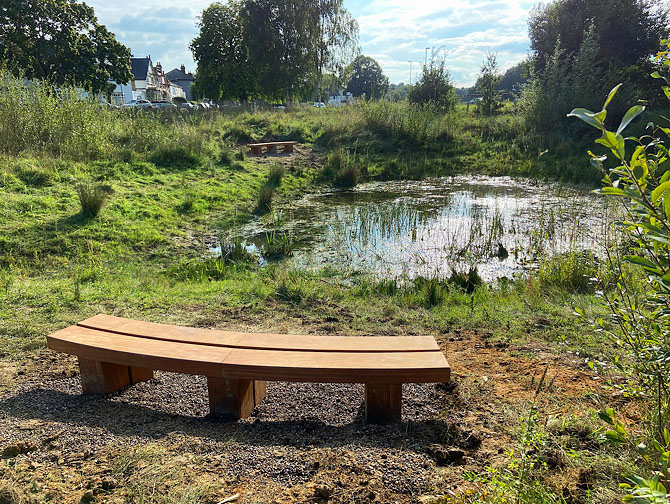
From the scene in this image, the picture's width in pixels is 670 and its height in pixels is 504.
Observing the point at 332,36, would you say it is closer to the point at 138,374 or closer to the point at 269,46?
the point at 269,46

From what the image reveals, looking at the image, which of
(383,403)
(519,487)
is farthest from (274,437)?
(519,487)

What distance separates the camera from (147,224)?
25.1 feet

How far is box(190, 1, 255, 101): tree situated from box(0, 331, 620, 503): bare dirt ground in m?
32.4

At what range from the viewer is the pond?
6.49 meters

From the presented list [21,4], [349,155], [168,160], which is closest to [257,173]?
[168,160]

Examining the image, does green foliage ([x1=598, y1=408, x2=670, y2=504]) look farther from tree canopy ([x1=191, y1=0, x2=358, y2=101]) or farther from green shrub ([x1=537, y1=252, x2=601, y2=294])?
tree canopy ([x1=191, y1=0, x2=358, y2=101])

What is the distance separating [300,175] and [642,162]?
494 inches

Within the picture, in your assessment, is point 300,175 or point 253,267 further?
point 300,175

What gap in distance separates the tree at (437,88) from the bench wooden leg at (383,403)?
1933 centimetres

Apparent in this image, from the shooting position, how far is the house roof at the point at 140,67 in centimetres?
5725

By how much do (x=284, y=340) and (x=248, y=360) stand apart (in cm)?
34

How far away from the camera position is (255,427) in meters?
2.52

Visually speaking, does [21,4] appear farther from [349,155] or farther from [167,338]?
[167,338]

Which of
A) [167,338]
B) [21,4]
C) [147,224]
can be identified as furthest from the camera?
[21,4]
